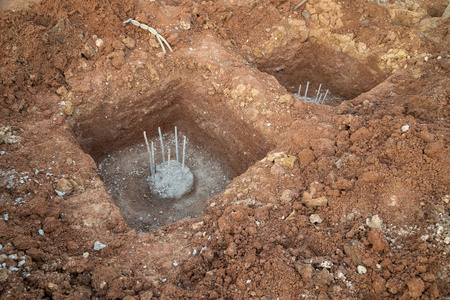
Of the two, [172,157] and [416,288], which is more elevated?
[416,288]

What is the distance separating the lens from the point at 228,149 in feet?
21.4

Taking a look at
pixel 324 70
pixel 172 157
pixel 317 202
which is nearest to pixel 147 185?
pixel 172 157

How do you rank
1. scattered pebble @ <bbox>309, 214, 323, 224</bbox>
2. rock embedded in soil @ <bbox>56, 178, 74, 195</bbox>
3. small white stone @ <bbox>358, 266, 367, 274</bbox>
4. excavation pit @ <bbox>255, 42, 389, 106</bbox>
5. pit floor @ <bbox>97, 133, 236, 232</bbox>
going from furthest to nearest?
excavation pit @ <bbox>255, 42, 389, 106</bbox> → pit floor @ <bbox>97, 133, 236, 232</bbox> → rock embedded in soil @ <bbox>56, 178, 74, 195</bbox> → scattered pebble @ <bbox>309, 214, 323, 224</bbox> → small white stone @ <bbox>358, 266, 367, 274</bbox>

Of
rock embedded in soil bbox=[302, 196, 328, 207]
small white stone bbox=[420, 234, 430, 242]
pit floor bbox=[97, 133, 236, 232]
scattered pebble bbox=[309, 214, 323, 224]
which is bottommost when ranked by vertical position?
pit floor bbox=[97, 133, 236, 232]

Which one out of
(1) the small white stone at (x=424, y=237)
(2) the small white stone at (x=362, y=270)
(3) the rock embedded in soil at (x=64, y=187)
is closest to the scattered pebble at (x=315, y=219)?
(2) the small white stone at (x=362, y=270)

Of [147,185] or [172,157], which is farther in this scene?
[172,157]

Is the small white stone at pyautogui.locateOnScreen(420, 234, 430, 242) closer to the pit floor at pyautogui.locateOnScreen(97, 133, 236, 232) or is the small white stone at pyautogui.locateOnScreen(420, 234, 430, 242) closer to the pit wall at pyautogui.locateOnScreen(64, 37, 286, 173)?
the pit wall at pyautogui.locateOnScreen(64, 37, 286, 173)

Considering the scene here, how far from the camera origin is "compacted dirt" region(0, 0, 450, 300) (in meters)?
3.43

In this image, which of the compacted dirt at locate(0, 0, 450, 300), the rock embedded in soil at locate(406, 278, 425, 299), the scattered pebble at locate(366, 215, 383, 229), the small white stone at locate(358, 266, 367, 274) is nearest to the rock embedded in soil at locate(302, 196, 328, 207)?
the compacted dirt at locate(0, 0, 450, 300)

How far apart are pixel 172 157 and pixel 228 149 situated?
138 centimetres

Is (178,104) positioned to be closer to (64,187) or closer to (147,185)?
(147,185)

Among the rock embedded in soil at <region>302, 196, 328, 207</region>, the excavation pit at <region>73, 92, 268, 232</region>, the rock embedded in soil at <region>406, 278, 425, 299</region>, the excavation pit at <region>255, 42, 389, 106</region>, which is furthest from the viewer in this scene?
the excavation pit at <region>255, 42, 389, 106</region>

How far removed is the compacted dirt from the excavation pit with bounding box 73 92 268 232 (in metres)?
0.03

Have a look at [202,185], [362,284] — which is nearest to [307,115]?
[202,185]
